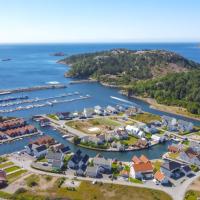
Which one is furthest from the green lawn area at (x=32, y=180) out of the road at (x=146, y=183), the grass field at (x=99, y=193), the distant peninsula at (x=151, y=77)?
the distant peninsula at (x=151, y=77)

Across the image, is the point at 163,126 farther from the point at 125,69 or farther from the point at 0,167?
the point at 125,69

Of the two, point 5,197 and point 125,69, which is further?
point 125,69

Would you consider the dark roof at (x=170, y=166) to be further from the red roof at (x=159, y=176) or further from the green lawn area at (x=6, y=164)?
the green lawn area at (x=6, y=164)

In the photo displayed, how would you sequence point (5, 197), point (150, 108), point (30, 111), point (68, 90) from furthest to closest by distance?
point (68, 90), point (150, 108), point (30, 111), point (5, 197)

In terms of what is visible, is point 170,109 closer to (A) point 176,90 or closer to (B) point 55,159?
(A) point 176,90

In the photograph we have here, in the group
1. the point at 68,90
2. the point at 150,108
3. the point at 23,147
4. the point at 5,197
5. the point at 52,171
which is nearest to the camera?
the point at 5,197

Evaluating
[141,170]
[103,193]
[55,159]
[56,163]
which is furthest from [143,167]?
[55,159]

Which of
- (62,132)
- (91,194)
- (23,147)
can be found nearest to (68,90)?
(62,132)

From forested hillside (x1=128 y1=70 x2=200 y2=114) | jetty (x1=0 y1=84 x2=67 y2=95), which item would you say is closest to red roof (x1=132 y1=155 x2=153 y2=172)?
forested hillside (x1=128 y1=70 x2=200 y2=114)
